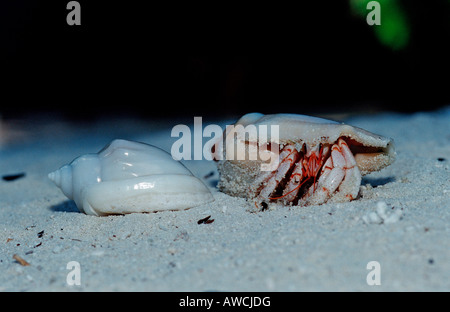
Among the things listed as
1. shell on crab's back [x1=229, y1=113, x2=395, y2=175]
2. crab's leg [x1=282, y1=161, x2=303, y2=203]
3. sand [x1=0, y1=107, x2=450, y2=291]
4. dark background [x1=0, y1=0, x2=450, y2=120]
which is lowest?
sand [x1=0, y1=107, x2=450, y2=291]

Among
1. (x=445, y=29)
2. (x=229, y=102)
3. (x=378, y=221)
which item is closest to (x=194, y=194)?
(x=378, y=221)

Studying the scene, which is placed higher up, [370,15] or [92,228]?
[370,15]

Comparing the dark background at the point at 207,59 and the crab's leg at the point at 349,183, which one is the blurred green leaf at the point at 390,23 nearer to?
the dark background at the point at 207,59

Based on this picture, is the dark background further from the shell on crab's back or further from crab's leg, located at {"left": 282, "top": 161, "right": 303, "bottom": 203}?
crab's leg, located at {"left": 282, "top": 161, "right": 303, "bottom": 203}

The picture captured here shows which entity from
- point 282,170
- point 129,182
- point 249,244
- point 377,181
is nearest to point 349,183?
point 282,170

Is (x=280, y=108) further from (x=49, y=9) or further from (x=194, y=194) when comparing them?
(x=194, y=194)

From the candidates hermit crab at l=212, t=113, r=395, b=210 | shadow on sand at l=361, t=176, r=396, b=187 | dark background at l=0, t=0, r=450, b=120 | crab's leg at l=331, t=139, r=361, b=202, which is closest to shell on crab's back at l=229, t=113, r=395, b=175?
hermit crab at l=212, t=113, r=395, b=210
